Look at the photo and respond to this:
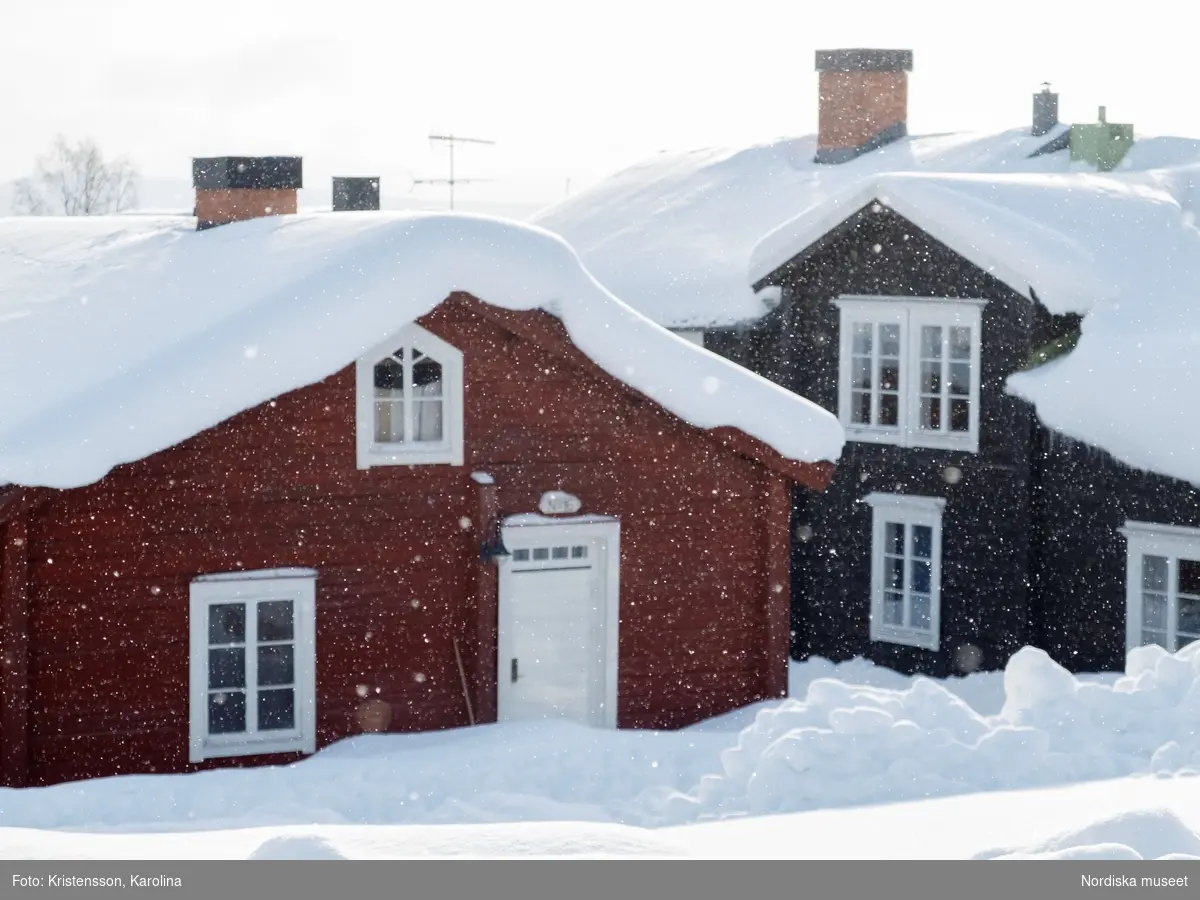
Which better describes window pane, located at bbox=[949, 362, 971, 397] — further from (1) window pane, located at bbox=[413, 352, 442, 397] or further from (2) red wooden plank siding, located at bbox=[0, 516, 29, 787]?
(2) red wooden plank siding, located at bbox=[0, 516, 29, 787]

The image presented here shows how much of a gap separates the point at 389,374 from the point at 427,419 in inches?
18.7

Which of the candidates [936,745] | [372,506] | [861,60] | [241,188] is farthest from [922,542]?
[936,745]

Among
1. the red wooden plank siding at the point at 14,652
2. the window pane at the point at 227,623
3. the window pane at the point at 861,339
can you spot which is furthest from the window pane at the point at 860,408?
the red wooden plank siding at the point at 14,652

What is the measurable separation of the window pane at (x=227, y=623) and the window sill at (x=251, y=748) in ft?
2.51

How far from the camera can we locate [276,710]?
14.5 meters

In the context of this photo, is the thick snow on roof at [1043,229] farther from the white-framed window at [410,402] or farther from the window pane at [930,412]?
the white-framed window at [410,402]

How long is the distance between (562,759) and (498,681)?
76.5 inches

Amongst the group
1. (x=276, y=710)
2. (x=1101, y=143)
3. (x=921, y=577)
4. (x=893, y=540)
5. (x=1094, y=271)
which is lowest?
(x=276, y=710)

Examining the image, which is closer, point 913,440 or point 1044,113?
point 913,440

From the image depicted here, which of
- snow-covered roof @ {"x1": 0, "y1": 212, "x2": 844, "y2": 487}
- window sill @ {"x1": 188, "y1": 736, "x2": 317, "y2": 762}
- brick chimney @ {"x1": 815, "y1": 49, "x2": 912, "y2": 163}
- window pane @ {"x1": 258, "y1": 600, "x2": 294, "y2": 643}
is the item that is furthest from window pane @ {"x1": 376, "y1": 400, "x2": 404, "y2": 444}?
brick chimney @ {"x1": 815, "y1": 49, "x2": 912, "y2": 163}

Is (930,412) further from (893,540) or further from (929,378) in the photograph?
(893,540)

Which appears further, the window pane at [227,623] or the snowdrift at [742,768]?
the window pane at [227,623]

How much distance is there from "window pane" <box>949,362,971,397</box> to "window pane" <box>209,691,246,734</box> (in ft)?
28.0

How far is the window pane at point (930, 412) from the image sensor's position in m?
19.7
